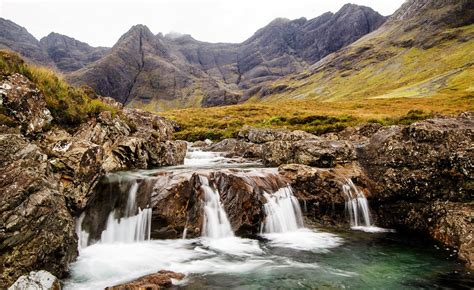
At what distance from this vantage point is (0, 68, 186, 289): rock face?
9961 millimetres

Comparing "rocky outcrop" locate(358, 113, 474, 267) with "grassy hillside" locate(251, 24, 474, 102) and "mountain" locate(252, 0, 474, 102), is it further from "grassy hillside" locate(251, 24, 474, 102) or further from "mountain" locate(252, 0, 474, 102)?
"mountain" locate(252, 0, 474, 102)

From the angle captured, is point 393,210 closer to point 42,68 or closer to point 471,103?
point 42,68

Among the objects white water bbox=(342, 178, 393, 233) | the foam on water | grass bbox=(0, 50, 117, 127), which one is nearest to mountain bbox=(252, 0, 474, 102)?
white water bbox=(342, 178, 393, 233)

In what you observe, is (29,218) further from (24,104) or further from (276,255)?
(24,104)

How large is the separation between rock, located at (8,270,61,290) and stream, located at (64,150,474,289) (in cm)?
166

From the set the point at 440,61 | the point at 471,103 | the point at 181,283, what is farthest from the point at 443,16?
the point at 181,283

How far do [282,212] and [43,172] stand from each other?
11.3 metres

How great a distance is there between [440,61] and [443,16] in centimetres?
6441

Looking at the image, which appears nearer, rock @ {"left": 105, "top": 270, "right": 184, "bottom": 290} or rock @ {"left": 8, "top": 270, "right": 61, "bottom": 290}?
rock @ {"left": 8, "top": 270, "right": 61, "bottom": 290}

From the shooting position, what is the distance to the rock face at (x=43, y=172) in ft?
32.7

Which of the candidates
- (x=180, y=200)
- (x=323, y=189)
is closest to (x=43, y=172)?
(x=180, y=200)

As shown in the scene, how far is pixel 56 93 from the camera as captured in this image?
21453 mm

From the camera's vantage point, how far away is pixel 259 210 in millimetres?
17094

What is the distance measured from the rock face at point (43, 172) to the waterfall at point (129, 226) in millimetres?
1624
